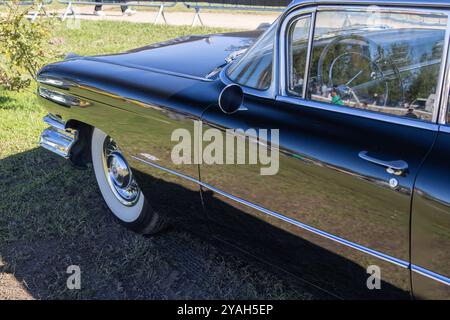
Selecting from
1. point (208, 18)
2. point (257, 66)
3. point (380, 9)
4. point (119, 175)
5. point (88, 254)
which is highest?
point (380, 9)

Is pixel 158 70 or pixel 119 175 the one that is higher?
pixel 158 70

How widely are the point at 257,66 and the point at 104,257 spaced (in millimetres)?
1616

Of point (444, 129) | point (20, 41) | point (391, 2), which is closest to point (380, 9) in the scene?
point (391, 2)

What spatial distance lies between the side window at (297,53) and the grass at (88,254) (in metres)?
0.90

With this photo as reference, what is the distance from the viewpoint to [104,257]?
317 cm

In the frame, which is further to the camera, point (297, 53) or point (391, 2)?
point (297, 53)

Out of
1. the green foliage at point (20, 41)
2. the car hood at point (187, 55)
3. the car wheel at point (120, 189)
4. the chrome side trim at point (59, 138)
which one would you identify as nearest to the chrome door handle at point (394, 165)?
the car hood at point (187, 55)

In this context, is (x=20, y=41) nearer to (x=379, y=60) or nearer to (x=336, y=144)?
(x=379, y=60)

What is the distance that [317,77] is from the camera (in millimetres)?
2180

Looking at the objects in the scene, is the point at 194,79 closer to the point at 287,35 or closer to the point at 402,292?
the point at 287,35

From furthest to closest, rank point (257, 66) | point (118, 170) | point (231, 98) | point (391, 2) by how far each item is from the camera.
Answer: point (118, 170)
point (257, 66)
point (231, 98)
point (391, 2)

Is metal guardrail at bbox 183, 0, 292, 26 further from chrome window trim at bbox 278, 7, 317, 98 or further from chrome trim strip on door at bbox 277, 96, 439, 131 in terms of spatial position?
chrome trim strip on door at bbox 277, 96, 439, 131

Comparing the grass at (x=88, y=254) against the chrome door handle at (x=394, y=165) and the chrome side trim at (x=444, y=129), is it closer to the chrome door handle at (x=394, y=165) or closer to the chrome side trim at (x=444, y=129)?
the chrome door handle at (x=394, y=165)

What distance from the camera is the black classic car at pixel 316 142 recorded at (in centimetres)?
174
